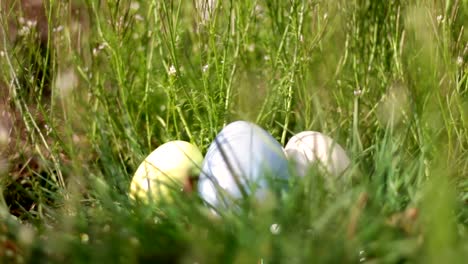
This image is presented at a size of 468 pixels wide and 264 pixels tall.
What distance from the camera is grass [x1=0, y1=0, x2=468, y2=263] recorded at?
1308mm

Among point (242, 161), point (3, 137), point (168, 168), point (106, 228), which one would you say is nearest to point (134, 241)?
point (106, 228)

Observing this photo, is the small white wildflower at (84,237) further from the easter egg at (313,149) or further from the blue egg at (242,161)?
the easter egg at (313,149)

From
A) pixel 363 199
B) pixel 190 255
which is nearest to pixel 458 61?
pixel 363 199

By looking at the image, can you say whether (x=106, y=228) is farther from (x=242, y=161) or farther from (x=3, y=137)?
(x=3, y=137)

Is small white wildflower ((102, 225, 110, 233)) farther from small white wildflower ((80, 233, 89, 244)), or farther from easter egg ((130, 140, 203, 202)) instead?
easter egg ((130, 140, 203, 202))

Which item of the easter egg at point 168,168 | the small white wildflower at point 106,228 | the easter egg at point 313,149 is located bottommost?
the easter egg at point 168,168

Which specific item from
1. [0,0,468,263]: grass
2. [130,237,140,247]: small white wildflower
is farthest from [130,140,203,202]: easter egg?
[130,237,140,247]: small white wildflower

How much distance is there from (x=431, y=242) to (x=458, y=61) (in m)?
1.01

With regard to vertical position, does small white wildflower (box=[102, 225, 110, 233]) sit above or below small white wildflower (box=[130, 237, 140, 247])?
below

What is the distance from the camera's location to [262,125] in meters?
2.29

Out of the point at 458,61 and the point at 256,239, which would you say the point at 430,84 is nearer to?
the point at 458,61

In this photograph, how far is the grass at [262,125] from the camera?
51.5 inches

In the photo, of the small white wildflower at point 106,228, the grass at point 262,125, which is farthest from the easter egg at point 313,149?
the small white wildflower at point 106,228

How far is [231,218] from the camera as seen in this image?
141cm
